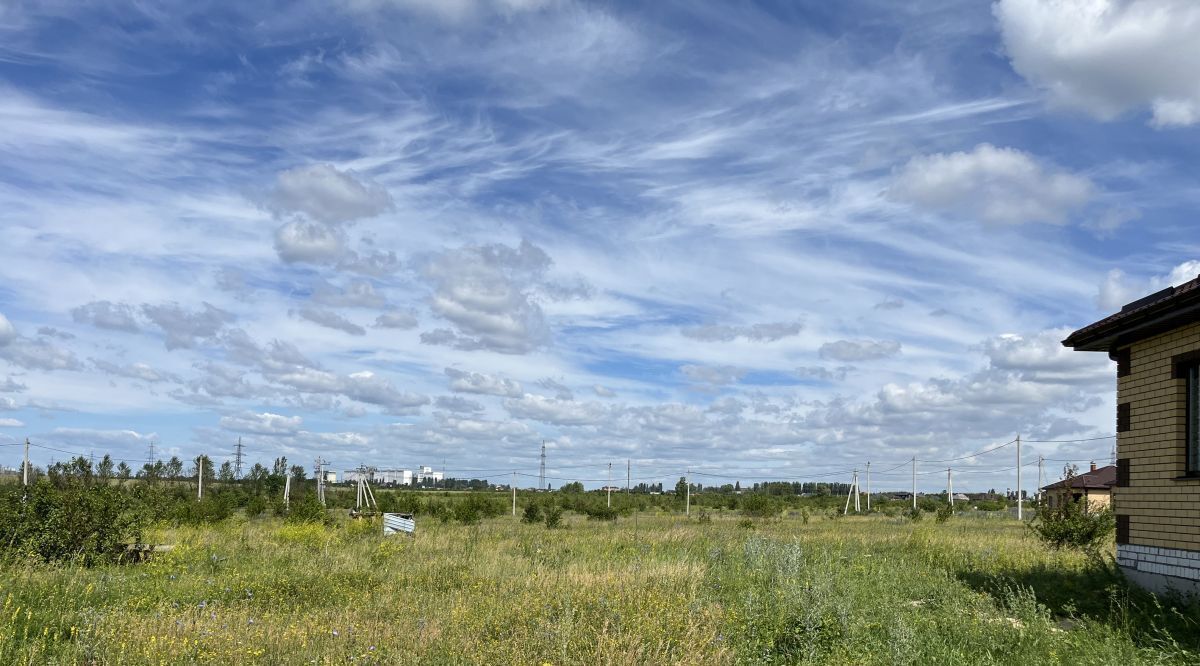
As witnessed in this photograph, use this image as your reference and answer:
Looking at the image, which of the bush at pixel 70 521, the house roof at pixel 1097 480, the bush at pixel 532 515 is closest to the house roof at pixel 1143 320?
the bush at pixel 70 521

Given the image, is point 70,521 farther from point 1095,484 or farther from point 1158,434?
point 1095,484

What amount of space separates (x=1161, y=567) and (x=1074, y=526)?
862 centimetres

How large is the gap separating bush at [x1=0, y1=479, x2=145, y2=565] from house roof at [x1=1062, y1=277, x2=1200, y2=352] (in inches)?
651

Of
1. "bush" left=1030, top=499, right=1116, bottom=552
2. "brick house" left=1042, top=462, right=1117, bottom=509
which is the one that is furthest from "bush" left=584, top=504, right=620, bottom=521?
"bush" left=1030, top=499, right=1116, bottom=552

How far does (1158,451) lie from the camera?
11664mm

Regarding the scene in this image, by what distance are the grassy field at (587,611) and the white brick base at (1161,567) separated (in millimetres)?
317

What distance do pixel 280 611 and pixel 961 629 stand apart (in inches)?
316

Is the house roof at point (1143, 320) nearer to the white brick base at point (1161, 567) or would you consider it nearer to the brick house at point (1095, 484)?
the white brick base at point (1161, 567)

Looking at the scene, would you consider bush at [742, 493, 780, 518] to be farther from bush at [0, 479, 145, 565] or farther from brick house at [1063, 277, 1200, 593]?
bush at [0, 479, 145, 565]

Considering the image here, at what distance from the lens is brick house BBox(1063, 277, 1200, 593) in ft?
35.7

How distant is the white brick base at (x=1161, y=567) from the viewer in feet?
35.3

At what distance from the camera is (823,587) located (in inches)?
403

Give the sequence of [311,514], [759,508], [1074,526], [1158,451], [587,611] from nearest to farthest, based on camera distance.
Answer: [587,611] → [1158,451] → [1074,526] → [311,514] → [759,508]

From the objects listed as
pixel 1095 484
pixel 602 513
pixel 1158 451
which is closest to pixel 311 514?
pixel 602 513
